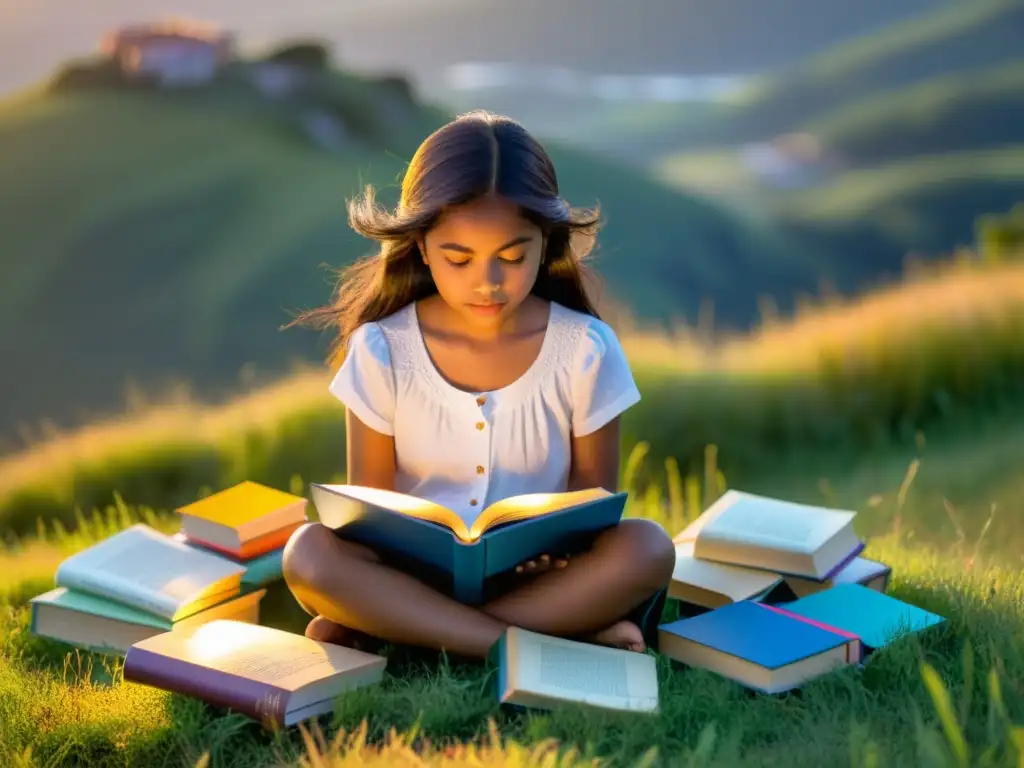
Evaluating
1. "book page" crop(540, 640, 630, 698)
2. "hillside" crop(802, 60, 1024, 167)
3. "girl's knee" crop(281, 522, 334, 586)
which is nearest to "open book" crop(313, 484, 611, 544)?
"girl's knee" crop(281, 522, 334, 586)

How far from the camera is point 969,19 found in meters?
25.5

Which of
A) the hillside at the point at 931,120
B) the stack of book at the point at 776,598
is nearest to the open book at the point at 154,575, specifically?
the stack of book at the point at 776,598

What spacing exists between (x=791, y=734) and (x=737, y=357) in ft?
11.3

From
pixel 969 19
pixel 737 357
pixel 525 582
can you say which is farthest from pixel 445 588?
pixel 969 19

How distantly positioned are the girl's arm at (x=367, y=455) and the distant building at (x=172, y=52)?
74.1ft

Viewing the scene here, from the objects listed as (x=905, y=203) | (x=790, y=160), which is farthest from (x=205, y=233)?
(x=905, y=203)

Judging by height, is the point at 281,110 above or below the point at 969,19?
below

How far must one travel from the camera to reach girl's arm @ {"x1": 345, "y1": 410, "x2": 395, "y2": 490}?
3094 millimetres

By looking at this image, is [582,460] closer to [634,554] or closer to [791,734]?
[634,554]

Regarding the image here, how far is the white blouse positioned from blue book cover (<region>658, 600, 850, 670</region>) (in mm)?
516

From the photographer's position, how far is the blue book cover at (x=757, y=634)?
2.65 meters

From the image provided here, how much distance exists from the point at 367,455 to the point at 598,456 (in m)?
0.59

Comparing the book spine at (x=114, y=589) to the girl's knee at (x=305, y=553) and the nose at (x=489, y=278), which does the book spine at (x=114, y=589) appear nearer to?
the girl's knee at (x=305, y=553)

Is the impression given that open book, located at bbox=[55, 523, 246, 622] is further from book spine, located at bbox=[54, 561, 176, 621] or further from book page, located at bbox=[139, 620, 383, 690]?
book page, located at bbox=[139, 620, 383, 690]
